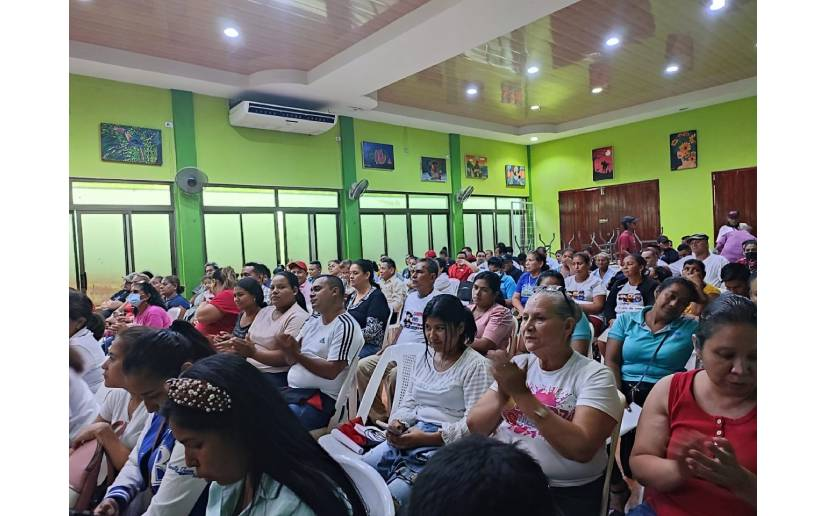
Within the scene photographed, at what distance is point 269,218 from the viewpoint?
7.69 m

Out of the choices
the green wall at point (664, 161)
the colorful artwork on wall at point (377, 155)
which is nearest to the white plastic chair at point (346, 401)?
the colorful artwork on wall at point (377, 155)

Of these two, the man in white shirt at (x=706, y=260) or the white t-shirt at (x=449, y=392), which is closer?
the white t-shirt at (x=449, y=392)

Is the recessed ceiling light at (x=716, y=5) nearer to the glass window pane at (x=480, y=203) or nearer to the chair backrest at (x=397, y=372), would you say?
the chair backrest at (x=397, y=372)

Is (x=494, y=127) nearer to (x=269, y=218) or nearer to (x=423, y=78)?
(x=423, y=78)

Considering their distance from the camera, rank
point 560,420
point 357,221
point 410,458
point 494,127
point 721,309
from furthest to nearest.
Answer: point 494,127, point 357,221, point 410,458, point 560,420, point 721,309

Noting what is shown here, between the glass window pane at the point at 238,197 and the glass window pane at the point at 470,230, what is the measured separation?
436 centimetres

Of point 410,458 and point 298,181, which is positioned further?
point 298,181

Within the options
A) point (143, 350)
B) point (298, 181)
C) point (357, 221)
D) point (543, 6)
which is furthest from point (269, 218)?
point (143, 350)

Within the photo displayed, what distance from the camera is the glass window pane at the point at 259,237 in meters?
7.43

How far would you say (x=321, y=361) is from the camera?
220cm

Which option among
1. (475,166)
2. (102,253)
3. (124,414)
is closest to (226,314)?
(102,253)

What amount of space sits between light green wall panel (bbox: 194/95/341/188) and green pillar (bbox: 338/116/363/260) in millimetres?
140

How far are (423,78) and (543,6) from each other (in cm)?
277

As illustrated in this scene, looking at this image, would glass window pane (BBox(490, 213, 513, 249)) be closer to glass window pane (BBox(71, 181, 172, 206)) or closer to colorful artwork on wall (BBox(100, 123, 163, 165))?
glass window pane (BBox(71, 181, 172, 206))
